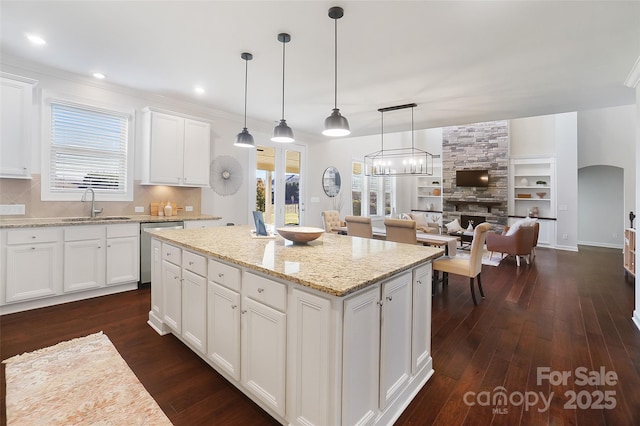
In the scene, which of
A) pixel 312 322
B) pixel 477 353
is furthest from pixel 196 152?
pixel 477 353

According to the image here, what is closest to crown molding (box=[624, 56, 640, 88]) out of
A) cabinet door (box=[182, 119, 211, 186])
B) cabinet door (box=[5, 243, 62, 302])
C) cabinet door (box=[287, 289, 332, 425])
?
cabinet door (box=[287, 289, 332, 425])

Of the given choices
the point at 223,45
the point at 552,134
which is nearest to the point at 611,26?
the point at 223,45

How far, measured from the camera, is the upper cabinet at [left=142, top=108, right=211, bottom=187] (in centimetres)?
410

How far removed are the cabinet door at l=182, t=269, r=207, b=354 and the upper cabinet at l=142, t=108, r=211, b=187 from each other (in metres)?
2.47

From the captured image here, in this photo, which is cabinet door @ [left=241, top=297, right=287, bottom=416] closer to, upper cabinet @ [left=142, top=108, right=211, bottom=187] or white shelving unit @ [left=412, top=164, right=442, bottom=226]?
upper cabinet @ [left=142, top=108, right=211, bottom=187]

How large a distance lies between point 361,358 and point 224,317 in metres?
0.94

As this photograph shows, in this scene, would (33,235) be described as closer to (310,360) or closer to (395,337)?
(310,360)

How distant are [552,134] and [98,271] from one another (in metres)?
9.93

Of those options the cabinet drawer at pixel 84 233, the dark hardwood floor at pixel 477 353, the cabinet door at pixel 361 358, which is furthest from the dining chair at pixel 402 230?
the cabinet drawer at pixel 84 233

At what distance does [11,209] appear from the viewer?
331 cm

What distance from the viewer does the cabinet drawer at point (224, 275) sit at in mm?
1777

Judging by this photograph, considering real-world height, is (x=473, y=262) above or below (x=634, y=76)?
below

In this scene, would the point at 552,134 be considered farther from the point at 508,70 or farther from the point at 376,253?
the point at 376,253

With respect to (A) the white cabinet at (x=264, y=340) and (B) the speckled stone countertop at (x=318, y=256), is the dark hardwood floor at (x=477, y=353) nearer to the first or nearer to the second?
(A) the white cabinet at (x=264, y=340)
